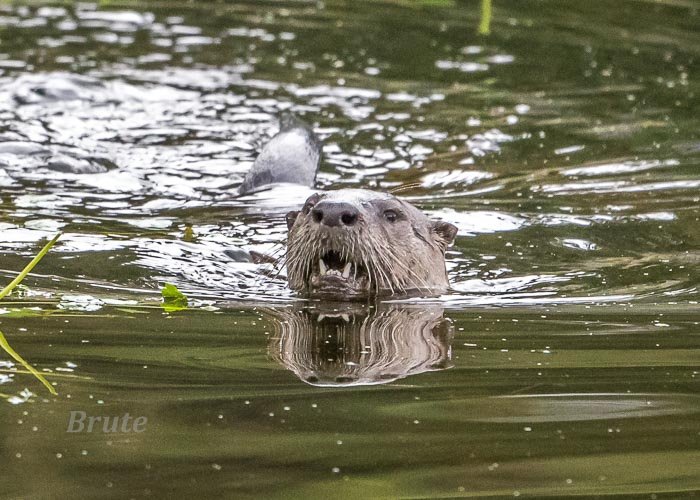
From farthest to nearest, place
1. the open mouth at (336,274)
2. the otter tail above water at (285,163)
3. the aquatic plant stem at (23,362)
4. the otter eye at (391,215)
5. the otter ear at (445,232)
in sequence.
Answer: the otter tail above water at (285,163) < the otter ear at (445,232) < the otter eye at (391,215) < the open mouth at (336,274) < the aquatic plant stem at (23,362)

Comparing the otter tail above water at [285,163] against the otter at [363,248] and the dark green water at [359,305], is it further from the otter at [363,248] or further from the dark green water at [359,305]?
the otter at [363,248]

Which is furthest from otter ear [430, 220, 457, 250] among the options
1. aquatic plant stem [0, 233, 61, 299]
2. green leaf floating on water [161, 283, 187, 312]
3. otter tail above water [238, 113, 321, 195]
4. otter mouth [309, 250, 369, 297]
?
aquatic plant stem [0, 233, 61, 299]

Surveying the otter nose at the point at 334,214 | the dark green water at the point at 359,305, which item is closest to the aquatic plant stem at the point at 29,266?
the dark green water at the point at 359,305

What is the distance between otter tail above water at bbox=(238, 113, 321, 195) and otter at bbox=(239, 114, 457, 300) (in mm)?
1558

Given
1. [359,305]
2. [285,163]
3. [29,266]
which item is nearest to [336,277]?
[359,305]

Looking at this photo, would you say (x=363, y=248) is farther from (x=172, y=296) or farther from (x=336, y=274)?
(x=172, y=296)

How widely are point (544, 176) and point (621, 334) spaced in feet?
10.9

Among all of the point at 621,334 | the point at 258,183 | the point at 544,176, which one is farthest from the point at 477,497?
the point at 544,176

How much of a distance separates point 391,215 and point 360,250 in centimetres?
38

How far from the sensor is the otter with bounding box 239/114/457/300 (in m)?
4.83

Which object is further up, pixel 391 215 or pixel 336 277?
pixel 391 215

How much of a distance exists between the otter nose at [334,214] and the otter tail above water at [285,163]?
→ 7.00ft

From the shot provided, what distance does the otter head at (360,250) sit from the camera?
483cm

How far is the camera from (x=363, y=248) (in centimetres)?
488
